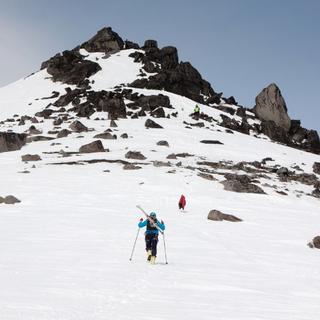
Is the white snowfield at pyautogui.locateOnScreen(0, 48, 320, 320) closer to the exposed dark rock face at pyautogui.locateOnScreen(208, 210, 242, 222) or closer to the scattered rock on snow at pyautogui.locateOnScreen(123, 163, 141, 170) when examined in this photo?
the scattered rock on snow at pyautogui.locateOnScreen(123, 163, 141, 170)

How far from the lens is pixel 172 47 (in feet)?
373

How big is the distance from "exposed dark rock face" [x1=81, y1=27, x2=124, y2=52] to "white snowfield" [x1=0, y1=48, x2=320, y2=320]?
7725cm

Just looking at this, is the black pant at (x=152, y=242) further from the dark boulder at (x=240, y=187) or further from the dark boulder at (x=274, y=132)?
the dark boulder at (x=274, y=132)

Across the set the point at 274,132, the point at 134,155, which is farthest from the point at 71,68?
the point at 134,155

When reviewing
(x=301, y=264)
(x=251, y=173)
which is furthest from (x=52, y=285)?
(x=251, y=173)

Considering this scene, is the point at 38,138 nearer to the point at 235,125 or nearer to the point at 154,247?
the point at 235,125

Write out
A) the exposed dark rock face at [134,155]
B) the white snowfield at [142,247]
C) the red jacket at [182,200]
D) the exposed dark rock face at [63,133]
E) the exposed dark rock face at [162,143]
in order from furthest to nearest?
the exposed dark rock face at [63,133] → the exposed dark rock face at [162,143] → the exposed dark rock face at [134,155] → the red jacket at [182,200] → the white snowfield at [142,247]

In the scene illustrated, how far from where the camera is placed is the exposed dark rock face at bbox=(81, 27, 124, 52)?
120250mm

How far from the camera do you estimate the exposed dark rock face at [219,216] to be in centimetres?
2420

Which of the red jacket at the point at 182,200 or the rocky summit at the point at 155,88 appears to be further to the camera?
the rocky summit at the point at 155,88

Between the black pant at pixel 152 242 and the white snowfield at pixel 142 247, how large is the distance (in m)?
0.40

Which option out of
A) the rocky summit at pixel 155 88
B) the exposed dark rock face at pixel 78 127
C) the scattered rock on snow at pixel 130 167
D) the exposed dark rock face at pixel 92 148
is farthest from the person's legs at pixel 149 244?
the rocky summit at pixel 155 88

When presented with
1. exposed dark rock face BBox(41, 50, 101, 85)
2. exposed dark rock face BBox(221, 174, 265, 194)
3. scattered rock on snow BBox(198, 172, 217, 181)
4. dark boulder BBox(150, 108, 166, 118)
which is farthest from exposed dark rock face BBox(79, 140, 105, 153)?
exposed dark rock face BBox(41, 50, 101, 85)

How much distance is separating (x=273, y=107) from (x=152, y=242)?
81.7m
